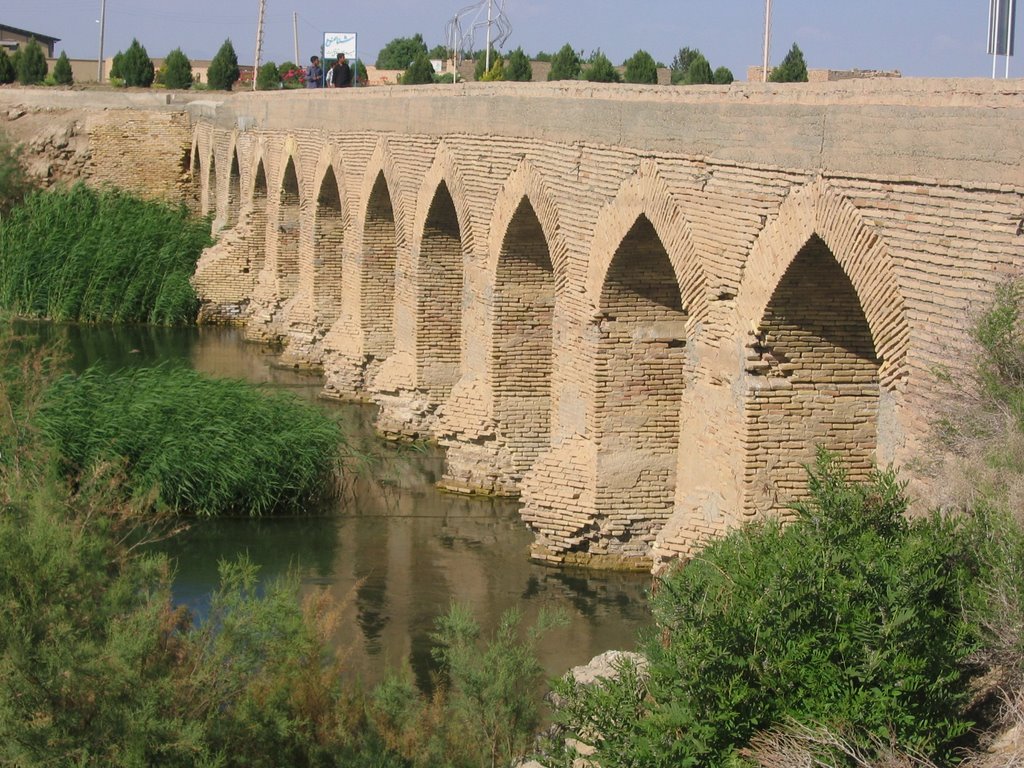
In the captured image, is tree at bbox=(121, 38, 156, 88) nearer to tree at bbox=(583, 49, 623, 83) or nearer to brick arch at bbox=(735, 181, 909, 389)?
tree at bbox=(583, 49, 623, 83)

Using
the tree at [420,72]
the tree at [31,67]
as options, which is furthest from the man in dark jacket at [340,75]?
the tree at [31,67]

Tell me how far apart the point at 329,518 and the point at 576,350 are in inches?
96.4

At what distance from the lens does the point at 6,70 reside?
35.4m

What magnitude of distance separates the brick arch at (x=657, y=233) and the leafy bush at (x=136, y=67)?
89.7 feet

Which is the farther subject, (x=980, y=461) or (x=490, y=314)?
(x=490, y=314)

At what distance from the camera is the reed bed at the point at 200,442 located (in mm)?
10984

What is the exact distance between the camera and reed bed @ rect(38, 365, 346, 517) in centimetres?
1098

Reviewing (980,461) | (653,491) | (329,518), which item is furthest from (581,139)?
(980,461)

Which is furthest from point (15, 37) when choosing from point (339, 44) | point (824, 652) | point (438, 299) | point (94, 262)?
point (824, 652)

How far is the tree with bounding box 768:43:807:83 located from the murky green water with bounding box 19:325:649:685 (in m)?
6.84

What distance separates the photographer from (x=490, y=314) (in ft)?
38.9

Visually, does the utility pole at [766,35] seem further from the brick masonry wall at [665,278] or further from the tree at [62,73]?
the tree at [62,73]

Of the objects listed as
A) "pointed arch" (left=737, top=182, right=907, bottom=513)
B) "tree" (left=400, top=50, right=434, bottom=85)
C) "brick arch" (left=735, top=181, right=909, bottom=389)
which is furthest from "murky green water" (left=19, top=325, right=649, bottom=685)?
"tree" (left=400, top=50, right=434, bottom=85)

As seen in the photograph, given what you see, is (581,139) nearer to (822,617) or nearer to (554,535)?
(554,535)
